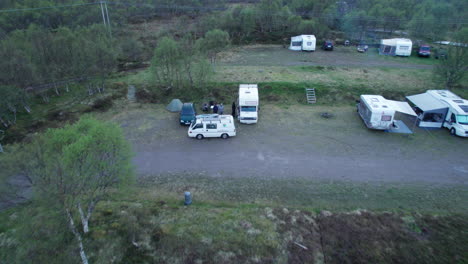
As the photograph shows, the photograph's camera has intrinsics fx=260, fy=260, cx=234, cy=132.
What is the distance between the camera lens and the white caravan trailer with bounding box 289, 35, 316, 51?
3888 centimetres

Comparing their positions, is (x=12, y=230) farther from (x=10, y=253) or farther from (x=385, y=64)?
(x=385, y=64)

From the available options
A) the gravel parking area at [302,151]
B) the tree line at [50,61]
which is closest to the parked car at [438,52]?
the gravel parking area at [302,151]

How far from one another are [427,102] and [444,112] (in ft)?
5.42

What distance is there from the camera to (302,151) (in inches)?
707

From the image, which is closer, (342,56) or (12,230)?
(12,230)

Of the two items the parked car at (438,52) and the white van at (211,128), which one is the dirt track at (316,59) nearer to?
the parked car at (438,52)

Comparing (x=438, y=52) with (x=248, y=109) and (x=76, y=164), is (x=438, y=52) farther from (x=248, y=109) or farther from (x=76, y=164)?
(x=76, y=164)

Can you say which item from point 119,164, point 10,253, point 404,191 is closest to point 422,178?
point 404,191

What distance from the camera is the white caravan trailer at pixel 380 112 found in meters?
19.8

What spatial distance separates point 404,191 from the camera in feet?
47.5

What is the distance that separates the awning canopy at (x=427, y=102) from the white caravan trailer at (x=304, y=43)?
1863cm

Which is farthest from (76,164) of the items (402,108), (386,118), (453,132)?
(453,132)

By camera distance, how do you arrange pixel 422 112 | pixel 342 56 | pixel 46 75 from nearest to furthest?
pixel 422 112, pixel 46 75, pixel 342 56

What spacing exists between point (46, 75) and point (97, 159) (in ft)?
63.9
